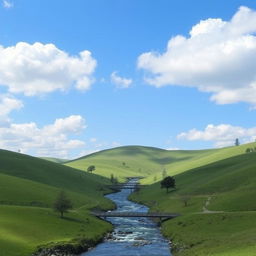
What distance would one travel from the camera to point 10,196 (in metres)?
142

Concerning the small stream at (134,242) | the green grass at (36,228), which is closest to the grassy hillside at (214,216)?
the small stream at (134,242)

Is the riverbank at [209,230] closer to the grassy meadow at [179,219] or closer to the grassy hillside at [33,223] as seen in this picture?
the grassy meadow at [179,219]

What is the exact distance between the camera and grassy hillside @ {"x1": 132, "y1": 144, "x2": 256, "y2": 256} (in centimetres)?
7400

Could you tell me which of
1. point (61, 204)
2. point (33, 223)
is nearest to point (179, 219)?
point (61, 204)

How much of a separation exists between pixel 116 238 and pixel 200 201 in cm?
4932

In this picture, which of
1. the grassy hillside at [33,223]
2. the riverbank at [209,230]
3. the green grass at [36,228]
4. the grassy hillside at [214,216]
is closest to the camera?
the riverbank at [209,230]

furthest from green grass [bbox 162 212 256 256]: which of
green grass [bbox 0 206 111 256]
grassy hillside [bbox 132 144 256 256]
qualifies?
green grass [bbox 0 206 111 256]

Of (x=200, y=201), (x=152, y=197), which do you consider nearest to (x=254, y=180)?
(x=200, y=201)

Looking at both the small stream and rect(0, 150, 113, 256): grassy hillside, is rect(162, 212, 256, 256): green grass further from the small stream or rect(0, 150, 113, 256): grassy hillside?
rect(0, 150, 113, 256): grassy hillside

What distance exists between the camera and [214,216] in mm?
106312

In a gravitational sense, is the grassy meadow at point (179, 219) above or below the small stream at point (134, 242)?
above

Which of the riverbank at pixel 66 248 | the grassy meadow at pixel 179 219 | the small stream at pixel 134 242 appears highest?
the grassy meadow at pixel 179 219

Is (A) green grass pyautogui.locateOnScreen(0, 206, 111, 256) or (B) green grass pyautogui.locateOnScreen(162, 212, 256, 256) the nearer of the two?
(B) green grass pyautogui.locateOnScreen(162, 212, 256, 256)

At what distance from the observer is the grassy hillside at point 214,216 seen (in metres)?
74.0
